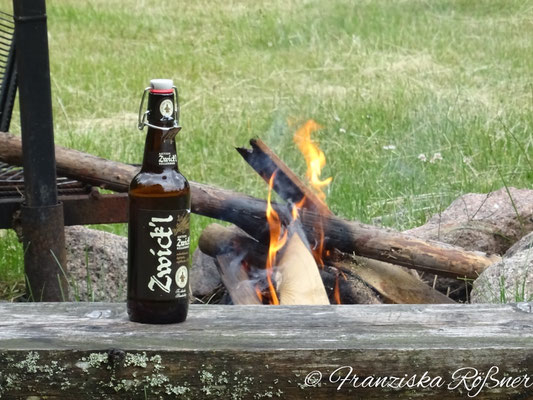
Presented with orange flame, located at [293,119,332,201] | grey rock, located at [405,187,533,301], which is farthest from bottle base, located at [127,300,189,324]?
grey rock, located at [405,187,533,301]

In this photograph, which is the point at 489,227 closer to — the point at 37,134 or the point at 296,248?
the point at 296,248

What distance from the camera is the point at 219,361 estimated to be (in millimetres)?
2281

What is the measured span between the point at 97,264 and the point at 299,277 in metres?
0.97

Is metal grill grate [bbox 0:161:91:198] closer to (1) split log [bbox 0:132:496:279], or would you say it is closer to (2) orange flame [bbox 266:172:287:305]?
(1) split log [bbox 0:132:496:279]

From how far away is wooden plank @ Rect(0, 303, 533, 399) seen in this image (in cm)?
228

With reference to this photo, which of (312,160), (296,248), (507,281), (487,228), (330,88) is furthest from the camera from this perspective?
(330,88)

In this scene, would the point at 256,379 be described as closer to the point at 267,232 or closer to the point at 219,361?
the point at 219,361

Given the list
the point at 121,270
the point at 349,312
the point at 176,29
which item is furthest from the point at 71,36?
the point at 349,312

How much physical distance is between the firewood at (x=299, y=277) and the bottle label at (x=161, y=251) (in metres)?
1.10

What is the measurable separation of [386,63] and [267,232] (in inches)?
239

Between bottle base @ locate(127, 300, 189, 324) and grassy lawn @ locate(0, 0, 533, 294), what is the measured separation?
2.14 m

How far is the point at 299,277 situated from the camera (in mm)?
3498

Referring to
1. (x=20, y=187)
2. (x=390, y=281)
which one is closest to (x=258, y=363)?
(x=390, y=281)

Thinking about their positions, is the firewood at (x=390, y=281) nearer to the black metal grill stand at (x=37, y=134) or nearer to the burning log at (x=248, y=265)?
the burning log at (x=248, y=265)
